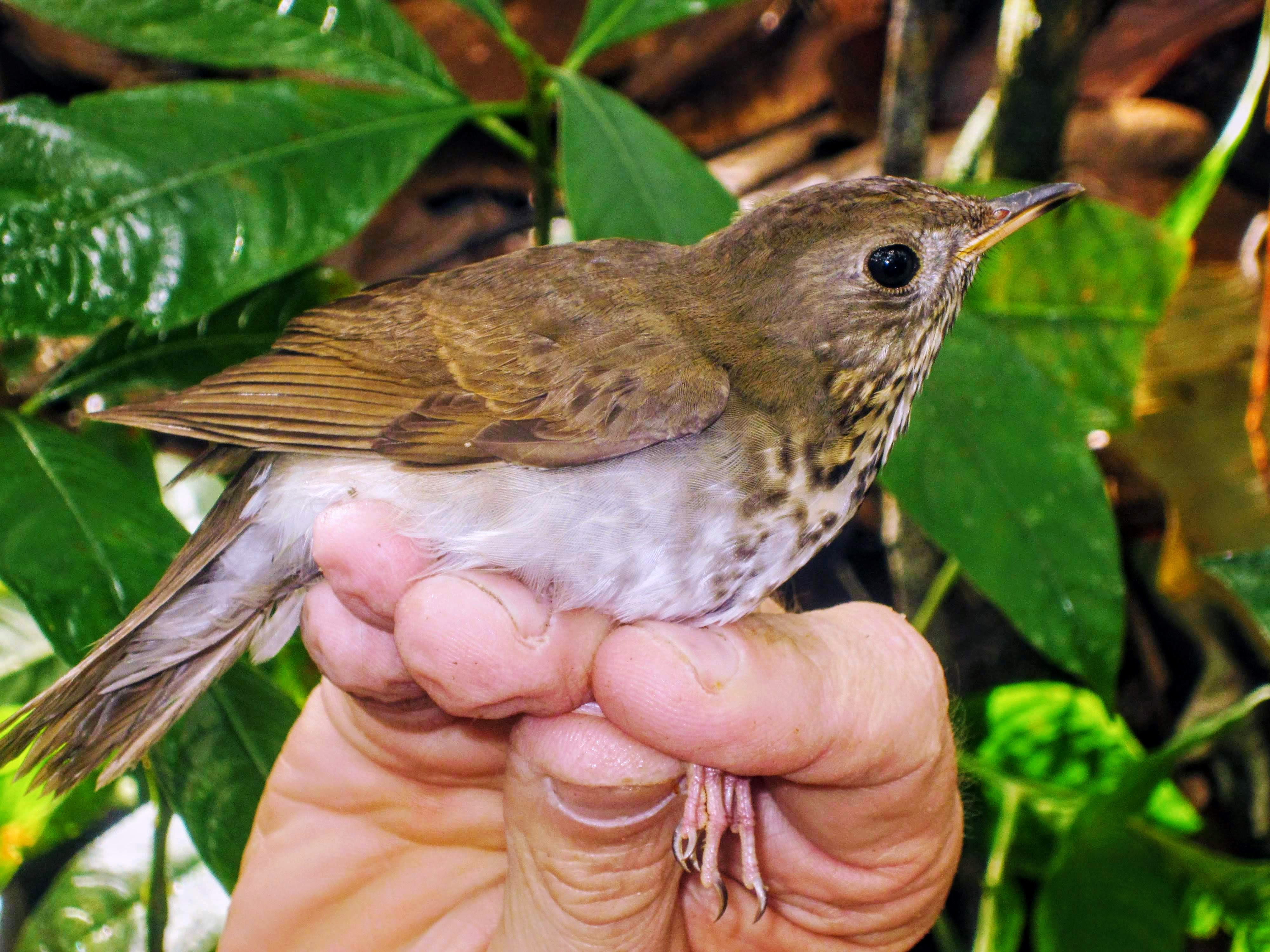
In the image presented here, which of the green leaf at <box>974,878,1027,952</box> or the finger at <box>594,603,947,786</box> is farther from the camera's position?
the green leaf at <box>974,878,1027,952</box>

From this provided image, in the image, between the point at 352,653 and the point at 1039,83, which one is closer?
the point at 352,653

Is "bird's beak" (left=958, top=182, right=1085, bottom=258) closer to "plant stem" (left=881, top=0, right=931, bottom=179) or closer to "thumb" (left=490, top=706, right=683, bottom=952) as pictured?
"plant stem" (left=881, top=0, right=931, bottom=179)

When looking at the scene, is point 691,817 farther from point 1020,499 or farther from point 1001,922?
point 1001,922

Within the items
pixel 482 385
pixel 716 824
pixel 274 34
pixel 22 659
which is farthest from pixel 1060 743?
pixel 22 659

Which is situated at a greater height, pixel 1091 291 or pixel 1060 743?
pixel 1091 291

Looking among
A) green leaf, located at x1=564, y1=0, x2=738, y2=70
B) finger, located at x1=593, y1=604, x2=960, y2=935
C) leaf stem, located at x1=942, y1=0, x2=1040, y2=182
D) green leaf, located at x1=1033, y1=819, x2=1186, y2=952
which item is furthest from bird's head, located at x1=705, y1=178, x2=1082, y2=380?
green leaf, located at x1=1033, y1=819, x2=1186, y2=952

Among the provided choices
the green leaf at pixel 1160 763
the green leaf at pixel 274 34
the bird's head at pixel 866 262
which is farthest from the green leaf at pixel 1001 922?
the green leaf at pixel 274 34
